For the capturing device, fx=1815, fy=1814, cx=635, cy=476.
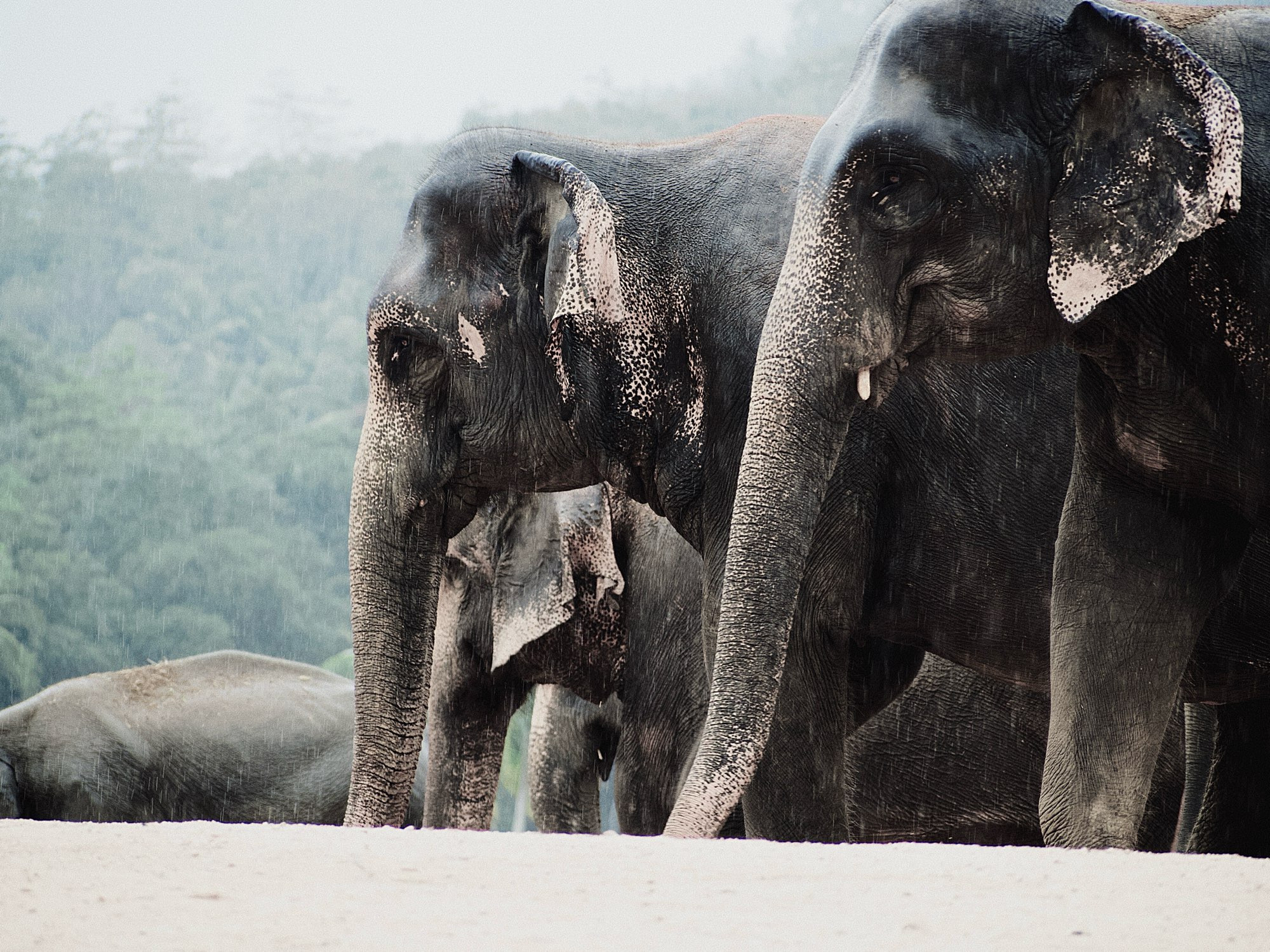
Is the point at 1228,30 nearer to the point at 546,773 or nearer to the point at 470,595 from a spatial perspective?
the point at 470,595

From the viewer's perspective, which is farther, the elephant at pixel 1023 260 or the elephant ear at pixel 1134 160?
the elephant at pixel 1023 260

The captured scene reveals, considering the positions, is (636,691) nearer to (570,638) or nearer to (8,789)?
(570,638)

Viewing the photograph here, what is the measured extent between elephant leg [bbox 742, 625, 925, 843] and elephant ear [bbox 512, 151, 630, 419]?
2.72ft

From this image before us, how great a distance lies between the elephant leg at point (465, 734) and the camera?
20.1 ft

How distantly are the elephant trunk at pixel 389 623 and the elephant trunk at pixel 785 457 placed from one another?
1381 millimetres

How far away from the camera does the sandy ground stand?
5.91 feet

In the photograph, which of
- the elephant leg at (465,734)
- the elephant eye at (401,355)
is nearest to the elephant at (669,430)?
the elephant eye at (401,355)

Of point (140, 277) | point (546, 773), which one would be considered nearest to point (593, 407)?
point (546, 773)

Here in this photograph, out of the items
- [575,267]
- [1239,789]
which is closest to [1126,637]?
[1239,789]

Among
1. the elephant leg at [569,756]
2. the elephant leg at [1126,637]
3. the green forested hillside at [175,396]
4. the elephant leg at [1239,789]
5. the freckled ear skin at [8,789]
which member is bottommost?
the green forested hillside at [175,396]

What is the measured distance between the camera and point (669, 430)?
4.28 metres

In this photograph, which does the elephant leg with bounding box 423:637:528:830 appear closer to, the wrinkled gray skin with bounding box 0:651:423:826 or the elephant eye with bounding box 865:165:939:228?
the wrinkled gray skin with bounding box 0:651:423:826

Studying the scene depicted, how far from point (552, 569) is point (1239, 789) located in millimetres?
2436

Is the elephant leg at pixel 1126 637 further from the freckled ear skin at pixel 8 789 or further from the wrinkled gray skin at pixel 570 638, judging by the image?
the freckled ear skin at pixel 8 789
